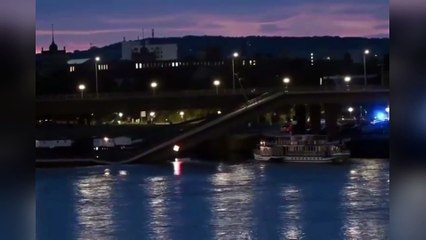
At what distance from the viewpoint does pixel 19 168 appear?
35 cm

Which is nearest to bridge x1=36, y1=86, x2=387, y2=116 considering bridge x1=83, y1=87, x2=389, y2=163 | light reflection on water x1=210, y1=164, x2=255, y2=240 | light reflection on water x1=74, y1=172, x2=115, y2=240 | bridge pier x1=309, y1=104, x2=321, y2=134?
bridge x1=83, y1=87, x2=389, y2=163

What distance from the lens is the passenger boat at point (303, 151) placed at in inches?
344

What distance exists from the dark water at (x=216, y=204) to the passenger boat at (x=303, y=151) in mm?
835

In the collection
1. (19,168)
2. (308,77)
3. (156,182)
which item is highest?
(308,77)

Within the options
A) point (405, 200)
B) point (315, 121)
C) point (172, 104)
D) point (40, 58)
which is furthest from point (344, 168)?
point (40, 58)

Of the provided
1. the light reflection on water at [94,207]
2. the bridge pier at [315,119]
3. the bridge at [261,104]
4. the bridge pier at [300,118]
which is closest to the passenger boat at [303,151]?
the bridge at [261,104]

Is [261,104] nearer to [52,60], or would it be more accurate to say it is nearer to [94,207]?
[94,207]

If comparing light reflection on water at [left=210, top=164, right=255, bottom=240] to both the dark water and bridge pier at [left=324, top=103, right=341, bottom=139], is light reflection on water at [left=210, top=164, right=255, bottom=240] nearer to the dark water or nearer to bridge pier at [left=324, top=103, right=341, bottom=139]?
the dark water

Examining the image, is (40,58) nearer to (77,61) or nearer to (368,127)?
(77,61)

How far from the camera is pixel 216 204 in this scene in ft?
17.3

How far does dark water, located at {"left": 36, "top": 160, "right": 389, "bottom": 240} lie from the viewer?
13.7 ft

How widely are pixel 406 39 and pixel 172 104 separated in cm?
1031

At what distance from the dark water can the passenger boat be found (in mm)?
835

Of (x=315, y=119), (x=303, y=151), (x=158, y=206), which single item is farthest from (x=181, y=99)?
(x=158, y=206)
